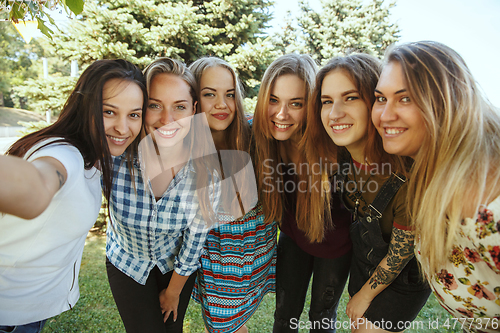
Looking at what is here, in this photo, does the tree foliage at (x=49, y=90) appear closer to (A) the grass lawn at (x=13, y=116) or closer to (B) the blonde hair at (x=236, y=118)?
(B) the blonde hair at (x=236, y=118)

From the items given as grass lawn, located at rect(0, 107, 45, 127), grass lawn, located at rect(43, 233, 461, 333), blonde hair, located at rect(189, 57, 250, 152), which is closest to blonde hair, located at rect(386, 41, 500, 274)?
blonde hair, located at rect(189, 57, 250, 152)

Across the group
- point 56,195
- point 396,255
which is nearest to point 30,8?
point 56,195

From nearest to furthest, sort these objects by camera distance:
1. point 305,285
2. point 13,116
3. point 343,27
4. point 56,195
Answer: point 56,195, point 305,285, point 343,27, point 13,116

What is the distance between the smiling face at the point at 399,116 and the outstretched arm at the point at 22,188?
65.3 inches

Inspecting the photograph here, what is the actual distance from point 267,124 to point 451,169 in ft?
4.38

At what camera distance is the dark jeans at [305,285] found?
243cm

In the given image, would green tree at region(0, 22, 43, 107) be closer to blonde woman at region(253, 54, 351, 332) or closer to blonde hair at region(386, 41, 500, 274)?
blonde woman at region(253, 54, 351, 332)

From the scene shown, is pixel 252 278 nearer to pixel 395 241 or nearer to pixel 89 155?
pixel 395 241

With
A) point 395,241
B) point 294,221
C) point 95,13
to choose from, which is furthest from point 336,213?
point 95,13

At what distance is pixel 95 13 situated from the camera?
5.68 m

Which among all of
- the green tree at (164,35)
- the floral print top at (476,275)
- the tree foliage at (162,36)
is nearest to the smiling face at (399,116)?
the floral print top at (476,275)

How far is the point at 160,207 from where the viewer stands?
2.16 m

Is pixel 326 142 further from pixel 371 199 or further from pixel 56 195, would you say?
pixel 56 195

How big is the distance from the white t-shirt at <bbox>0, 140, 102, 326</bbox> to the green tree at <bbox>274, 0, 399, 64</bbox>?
1307 cm
